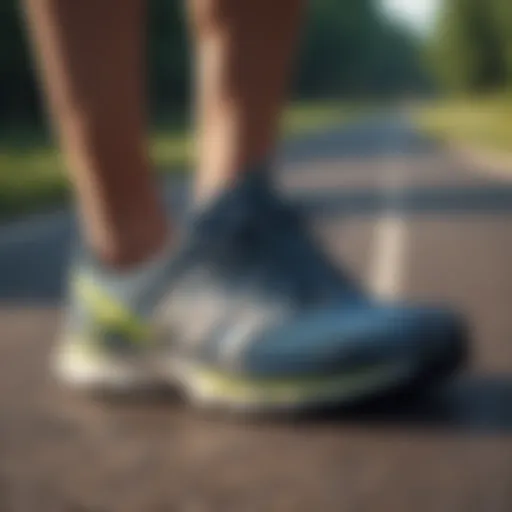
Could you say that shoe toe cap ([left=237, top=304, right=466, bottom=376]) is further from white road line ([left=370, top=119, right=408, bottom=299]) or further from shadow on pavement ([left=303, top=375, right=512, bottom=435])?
white road line ([left=370, top=119, right=408, bottom=299])

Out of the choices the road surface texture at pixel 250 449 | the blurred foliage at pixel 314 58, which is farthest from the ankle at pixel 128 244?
the blurred foliage at pixel 314 58

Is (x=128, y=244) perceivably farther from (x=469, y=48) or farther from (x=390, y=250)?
(x=469, y=48)

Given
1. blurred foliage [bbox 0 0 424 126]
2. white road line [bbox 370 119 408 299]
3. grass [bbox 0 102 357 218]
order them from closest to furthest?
white road line [bbox 370 119 408 299], grass [bbox 0 102 357 218], blurred foliage [bbox 0 0 424 126]

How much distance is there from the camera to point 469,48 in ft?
225

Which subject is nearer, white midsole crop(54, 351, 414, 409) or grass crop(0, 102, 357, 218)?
white midsole crop(54, 351, 414, 409)

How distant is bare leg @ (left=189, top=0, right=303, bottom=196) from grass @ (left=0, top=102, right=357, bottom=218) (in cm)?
128

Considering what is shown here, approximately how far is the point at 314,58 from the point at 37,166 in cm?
6703

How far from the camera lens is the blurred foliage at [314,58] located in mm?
39812

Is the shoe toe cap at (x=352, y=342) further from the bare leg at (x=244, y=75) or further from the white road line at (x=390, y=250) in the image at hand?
the white road line at (x=390, y=250)

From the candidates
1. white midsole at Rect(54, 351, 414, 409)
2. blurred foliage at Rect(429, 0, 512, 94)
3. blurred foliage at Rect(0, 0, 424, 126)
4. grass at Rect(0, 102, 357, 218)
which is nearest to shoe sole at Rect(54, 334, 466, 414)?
white midsole at Rect(54, 351, 414, 409)

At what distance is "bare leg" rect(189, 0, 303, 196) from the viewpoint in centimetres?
296

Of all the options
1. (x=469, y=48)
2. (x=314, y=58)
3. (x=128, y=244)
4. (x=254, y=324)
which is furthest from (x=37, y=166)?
(x=314, y=58)

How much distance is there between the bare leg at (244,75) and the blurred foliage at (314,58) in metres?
0.53

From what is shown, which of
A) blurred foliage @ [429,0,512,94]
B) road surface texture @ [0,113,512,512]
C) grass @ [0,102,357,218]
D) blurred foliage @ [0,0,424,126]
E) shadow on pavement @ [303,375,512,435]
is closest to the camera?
road surface texture @ [0,113,512,512]
